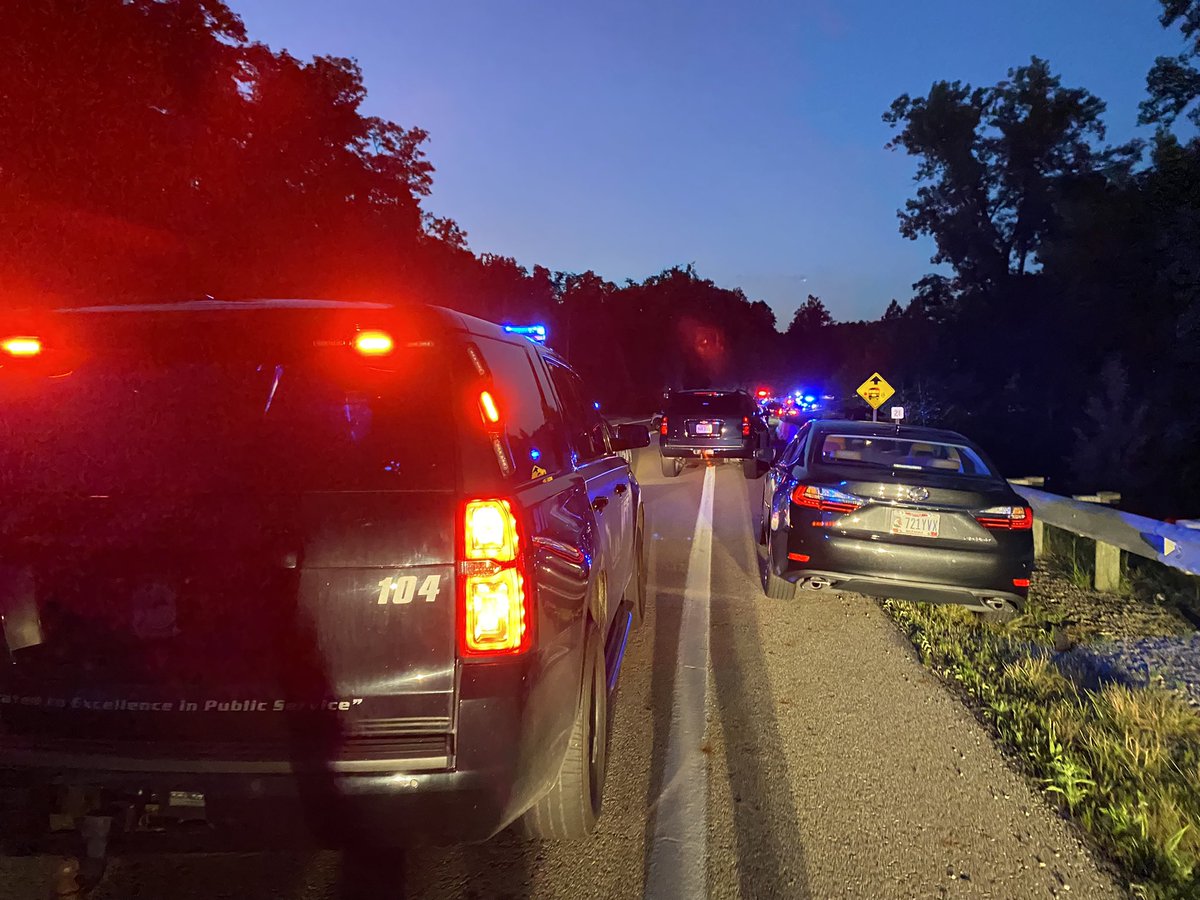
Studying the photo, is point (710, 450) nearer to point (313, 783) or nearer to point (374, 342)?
point (374, 342)

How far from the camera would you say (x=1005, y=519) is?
18.9ft

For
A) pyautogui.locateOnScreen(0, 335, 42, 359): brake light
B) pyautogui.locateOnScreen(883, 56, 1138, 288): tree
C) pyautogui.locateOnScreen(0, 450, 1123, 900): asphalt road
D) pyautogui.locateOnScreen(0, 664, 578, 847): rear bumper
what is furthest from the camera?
pyautogui.locateOnScreen(883, 56, 1138, 288): tree

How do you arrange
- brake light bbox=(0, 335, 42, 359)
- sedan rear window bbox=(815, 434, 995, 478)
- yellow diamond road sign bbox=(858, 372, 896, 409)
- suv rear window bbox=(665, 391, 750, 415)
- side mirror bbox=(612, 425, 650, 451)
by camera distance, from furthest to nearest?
yellow diamond road sign bbox=(858, 372, 896, 409)
suv rear window bbox=(665, 391, 750, 415)
sedan rear window bbox=(815, 434, 995, 478)
side mirror bbox=(612, 425, 650, 451)
brake light bbox=(0, 335, 42, 359)

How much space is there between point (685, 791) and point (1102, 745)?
2.17 meters

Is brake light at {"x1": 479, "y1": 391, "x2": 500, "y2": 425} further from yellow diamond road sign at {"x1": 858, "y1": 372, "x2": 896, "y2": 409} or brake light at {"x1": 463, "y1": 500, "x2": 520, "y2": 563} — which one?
yellow diamond road sign at {"x1": 858, "y1": 372, "x2": 896, "y2": 409}

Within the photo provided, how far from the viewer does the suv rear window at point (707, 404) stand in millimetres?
17359

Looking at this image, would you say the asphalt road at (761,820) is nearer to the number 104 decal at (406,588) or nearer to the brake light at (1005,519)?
the brake light at (1005,519)

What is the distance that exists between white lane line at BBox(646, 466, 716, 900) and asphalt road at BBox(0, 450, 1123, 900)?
0.01 m

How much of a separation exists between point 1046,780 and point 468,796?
2910mm

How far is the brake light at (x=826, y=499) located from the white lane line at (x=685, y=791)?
4.04 ft

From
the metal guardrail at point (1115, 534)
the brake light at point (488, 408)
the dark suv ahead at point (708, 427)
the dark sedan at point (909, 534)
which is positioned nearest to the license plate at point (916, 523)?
the dark sedan at point (909, 534)

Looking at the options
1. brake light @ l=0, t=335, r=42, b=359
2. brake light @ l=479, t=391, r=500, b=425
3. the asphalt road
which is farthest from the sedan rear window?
brake light @ l=0, t=335, r=42, b=359

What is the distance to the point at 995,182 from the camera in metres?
42.2

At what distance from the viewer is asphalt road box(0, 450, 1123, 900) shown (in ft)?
9.91
